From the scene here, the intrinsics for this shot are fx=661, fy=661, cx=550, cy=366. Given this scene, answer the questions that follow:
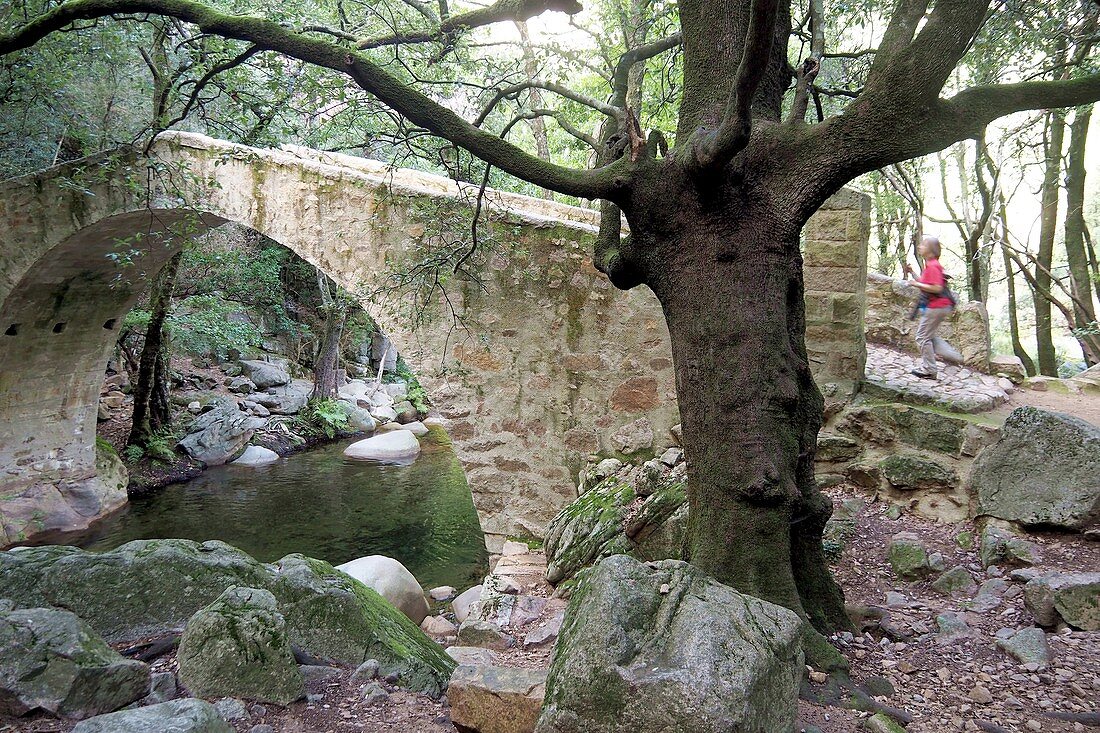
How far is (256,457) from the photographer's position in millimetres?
9492

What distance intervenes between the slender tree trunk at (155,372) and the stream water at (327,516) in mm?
1104

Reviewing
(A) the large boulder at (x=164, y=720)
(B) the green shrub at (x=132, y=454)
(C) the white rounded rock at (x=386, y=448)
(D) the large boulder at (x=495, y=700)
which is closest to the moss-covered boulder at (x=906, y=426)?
(D) the large boulder at (x=495, y=700)

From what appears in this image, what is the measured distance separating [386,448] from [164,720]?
8.72m

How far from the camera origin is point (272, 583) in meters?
2.53

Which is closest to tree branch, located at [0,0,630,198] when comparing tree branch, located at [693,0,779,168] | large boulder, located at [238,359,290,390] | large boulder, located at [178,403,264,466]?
tree branch, located at [693,0,779,168]

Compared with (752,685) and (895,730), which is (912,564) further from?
(752,685)

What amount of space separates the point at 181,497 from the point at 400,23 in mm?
6151

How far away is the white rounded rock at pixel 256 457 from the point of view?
9.38 metres

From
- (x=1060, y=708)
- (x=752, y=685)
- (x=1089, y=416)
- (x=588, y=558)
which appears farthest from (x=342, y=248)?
(x=1089, y=416)

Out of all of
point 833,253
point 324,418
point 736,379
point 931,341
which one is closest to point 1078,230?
point 931,341

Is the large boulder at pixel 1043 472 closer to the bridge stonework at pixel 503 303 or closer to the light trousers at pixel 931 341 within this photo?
the bridge stonework at pixel 503 303

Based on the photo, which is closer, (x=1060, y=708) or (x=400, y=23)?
(x=1060, y=708)

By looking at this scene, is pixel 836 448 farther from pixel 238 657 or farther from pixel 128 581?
pixel 128 581

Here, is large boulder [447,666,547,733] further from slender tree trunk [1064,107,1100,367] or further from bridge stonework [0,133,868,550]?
slender tree trunk [1064,107,1100,367]
